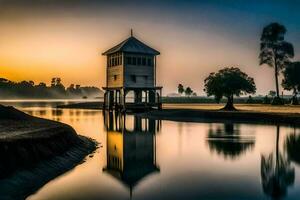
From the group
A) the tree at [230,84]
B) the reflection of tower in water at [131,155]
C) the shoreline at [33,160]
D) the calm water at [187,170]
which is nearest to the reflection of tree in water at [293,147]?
the calm water at [187,170]

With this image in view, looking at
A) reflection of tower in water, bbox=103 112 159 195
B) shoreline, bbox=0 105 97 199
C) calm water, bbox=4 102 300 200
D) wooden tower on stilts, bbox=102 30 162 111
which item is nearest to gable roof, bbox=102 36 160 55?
wooden tower on stilts, bbox=102 30 162 111

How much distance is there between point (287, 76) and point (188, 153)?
6469 cm

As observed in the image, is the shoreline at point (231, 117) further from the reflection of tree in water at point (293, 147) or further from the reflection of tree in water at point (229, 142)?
the reflection of tree in water at point (293, 147)

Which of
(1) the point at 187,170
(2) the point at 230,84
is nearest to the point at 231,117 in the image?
(2) the point at 230,84

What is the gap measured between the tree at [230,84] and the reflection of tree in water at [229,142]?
986 inches

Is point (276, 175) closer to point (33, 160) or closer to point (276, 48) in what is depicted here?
point (33, 160)

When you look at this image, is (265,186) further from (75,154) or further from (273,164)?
(75,154)

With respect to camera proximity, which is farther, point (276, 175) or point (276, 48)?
point (276, 48)

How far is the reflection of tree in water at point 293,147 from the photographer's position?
2060 centimetres

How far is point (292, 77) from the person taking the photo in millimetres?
79438

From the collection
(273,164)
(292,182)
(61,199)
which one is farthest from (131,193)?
(273,164)

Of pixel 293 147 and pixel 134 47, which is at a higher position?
pixel 134 47

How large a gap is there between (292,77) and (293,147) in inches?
2349

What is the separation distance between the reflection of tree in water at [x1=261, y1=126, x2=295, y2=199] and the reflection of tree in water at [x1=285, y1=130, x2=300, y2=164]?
1.64 feet
